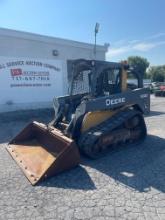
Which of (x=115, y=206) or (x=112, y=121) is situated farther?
(x=112, y=121)

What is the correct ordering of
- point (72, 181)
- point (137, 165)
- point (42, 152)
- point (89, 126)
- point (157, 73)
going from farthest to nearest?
point (157, 73) → point (89, 126) → point (42, 152) → point (137, 165) → point (72, 181)

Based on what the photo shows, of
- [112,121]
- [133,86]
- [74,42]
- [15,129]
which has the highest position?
[74,42]

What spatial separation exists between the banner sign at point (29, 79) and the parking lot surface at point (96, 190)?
24.3 feet

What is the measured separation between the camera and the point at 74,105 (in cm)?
755

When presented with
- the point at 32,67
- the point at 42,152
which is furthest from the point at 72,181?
the point at 32,67

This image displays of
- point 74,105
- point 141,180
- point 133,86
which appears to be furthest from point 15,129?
point 141,180

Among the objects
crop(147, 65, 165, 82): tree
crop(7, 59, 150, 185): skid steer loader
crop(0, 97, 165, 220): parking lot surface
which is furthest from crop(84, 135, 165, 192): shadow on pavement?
crop(147, 65, 165, 82): tree

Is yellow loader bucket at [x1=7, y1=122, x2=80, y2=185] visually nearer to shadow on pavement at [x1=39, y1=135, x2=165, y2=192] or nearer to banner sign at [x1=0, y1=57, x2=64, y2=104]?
shadow on pavement at [x1=39, y1=135, x2=165, y2=192]

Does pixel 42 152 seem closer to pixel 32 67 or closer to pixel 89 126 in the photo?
pixel 89 126

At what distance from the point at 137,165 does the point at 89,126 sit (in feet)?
4.99

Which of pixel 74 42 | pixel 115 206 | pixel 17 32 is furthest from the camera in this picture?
pixel 74 42

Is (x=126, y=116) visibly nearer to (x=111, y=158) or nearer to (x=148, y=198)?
(x=111, y=158)

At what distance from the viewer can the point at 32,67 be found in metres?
14.1

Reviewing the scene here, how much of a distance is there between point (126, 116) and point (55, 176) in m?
2.64
